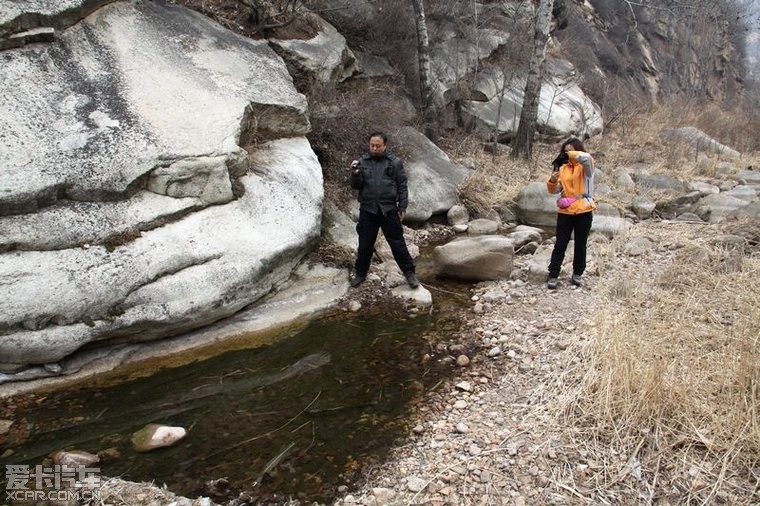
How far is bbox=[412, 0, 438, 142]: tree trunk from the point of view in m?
10.6

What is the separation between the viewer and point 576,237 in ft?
19.5

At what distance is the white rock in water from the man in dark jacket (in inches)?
122

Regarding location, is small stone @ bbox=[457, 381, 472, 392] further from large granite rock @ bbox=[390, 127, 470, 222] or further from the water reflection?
large granite rock @ bbox=[390, 127, 470, 222]

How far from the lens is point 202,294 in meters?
5.11

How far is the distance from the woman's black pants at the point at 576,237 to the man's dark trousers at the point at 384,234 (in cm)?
164

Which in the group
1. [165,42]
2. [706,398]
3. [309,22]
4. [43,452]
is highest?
[309,22]

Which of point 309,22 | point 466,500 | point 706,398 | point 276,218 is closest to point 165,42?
point 276,218

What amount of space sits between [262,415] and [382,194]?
2.81m

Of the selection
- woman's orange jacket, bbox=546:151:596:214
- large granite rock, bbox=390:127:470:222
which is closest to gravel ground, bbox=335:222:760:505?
woman's orange jacket, bbox=546:151:596:214

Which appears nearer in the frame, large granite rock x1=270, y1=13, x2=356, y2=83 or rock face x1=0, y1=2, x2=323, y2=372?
rock face x1=0, y1=2, x2=323, y2=372

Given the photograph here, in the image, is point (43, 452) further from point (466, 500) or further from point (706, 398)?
point (706, 398)

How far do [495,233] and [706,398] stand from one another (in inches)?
207

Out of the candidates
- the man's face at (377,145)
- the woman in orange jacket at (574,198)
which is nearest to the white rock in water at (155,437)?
the man's face at (377,145)

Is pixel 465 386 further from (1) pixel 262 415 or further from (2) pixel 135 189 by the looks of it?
(2) pixel 135 189
